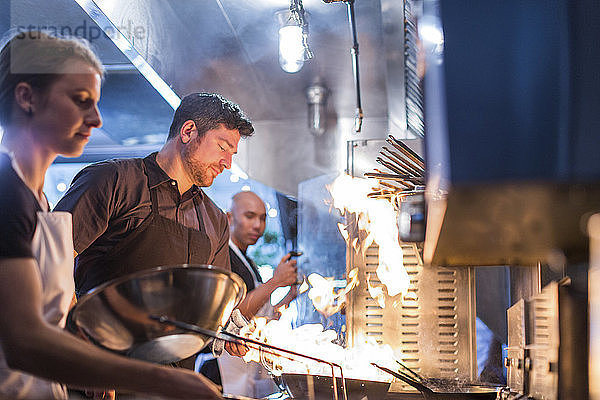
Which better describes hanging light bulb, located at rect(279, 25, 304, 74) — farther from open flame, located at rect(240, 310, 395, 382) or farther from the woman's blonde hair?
the woman's blonde hair

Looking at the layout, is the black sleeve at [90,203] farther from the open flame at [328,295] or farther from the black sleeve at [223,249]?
the open flame at [328,295]

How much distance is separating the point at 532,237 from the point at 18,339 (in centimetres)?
96

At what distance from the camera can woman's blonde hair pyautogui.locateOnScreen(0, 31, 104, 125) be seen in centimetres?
112

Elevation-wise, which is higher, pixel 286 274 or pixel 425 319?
pixel 286 274

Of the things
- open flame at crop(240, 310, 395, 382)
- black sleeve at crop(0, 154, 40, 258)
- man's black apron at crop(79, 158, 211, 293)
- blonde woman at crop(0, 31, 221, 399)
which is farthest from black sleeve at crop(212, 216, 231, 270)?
black sleeve at crop(0, 154, 40, 258)

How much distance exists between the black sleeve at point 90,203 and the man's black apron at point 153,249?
0.29 ft

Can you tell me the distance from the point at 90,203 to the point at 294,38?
113cm

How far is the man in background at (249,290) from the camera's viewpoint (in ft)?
8.07

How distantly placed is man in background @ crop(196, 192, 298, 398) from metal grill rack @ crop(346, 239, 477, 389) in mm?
476

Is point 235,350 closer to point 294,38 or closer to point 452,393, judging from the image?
point 452,393

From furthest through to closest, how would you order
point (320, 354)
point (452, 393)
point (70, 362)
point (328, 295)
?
point (328, 295)
point (320, 354)
point (452, 393)
point (70, 362)

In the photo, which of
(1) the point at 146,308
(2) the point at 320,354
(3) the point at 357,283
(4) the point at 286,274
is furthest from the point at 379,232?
(1) the point at 146,308

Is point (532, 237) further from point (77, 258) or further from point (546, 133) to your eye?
point (77, 258)

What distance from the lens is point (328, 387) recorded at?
4.86 ft
